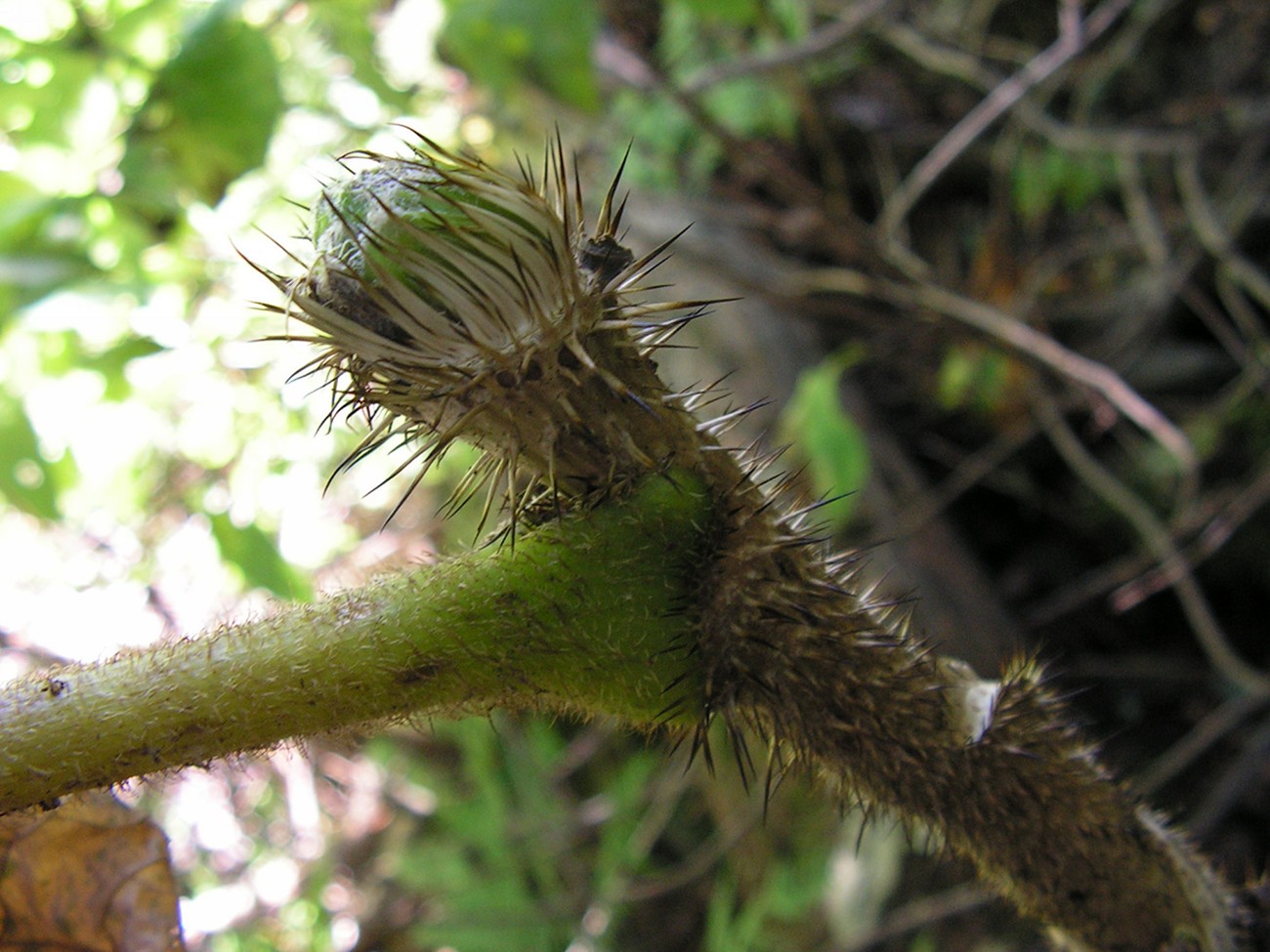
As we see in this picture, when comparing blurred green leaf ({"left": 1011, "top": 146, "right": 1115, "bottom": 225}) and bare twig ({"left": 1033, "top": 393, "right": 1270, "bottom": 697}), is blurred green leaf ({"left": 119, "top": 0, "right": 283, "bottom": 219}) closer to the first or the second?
bare twig ({"left": 1033, "top": 393, "right": 1270, "bottom": 697})

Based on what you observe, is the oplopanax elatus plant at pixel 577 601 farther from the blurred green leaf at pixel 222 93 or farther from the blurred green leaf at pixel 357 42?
the blurred green leaf at pixel 357 42

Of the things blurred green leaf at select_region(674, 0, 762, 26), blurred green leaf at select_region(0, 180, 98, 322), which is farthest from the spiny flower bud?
blurred green leaf at select_region(0, 180, 98, 322)

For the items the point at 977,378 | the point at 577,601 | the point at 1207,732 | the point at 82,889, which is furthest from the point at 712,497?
the point at 977,378

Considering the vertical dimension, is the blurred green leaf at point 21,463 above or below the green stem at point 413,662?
above

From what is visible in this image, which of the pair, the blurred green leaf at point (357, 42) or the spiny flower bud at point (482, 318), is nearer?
the spiny flower bud at point (482, 318)

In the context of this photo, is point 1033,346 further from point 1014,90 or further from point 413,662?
point 413,662

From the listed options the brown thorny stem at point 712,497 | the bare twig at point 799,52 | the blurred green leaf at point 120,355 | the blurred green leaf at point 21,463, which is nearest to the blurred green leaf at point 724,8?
the bare twig at point 799,52

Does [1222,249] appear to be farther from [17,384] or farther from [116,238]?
[17,384]
